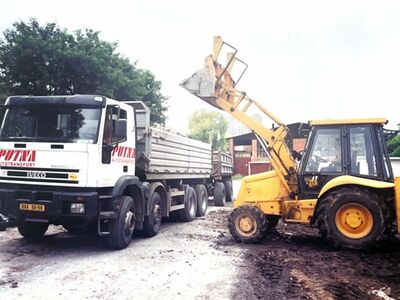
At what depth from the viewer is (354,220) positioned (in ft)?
22.4

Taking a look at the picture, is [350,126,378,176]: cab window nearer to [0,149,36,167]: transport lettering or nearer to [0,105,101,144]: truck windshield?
[0,105,101,144]: truck windshield

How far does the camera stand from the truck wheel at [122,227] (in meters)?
7.04

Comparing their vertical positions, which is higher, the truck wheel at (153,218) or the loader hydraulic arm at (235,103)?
the loader hydraulic arm at (235,103)

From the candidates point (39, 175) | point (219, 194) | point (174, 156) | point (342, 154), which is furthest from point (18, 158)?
point (219, 194)

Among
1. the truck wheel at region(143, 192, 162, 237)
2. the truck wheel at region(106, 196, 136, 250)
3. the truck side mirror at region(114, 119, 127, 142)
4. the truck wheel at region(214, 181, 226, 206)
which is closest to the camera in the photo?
the truck side mirror at region(114, 119, 127, 142)

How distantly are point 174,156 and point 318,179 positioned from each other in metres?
3.85

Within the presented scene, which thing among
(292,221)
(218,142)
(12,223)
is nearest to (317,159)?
(292,221)

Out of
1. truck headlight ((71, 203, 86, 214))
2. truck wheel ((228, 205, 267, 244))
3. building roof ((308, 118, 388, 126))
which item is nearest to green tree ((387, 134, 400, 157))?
building roof ((308, 118, 388, 126))

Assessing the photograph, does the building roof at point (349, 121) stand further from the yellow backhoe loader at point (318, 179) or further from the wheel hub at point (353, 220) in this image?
the wheel hub at point (353, 220)

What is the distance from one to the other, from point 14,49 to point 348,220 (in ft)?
53.3

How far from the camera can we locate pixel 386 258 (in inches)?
256

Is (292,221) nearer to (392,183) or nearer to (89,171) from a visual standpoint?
(392,183)

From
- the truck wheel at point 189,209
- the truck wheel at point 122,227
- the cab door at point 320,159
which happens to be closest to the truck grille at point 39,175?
the truck wheel at point 122,227

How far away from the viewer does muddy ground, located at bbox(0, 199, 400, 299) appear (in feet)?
16.1
